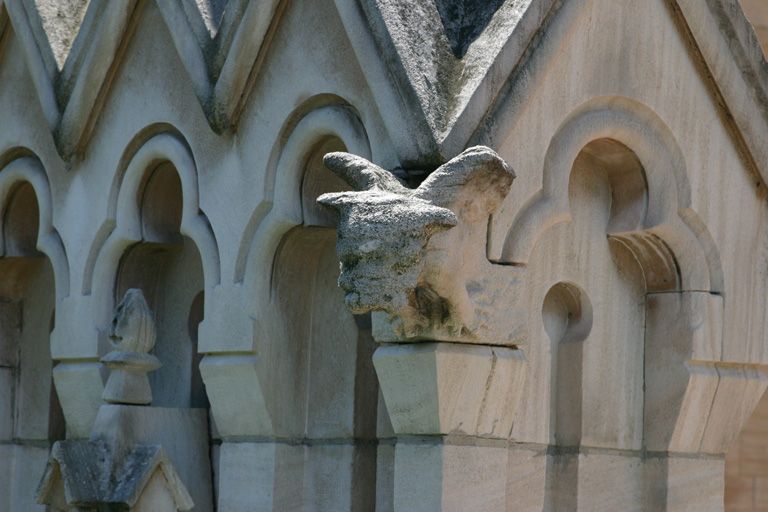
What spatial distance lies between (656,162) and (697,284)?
0.58m

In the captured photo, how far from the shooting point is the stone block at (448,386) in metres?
9.06

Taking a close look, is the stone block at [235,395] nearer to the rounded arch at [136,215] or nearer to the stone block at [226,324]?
the stone block at [226,324]

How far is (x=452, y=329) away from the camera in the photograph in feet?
29.8

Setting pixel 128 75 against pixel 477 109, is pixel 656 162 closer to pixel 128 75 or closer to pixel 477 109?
pixel 477 109

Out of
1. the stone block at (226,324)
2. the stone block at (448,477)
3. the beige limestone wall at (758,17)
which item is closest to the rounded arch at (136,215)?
the stone block at (226,324)

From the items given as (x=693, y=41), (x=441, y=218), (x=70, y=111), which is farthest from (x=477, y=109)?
(x=70, y=111)

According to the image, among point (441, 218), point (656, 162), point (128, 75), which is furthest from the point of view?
point (128, 75)

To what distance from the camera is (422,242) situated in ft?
28.6

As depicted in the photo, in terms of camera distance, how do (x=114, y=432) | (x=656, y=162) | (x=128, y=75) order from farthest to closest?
(x=128, y=75) → (x=114, y=432) → (x=656, y=162)

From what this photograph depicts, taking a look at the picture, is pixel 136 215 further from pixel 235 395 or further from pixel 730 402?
pixel 730 402

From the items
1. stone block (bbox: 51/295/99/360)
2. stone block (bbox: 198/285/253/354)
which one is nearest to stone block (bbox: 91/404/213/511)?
stone block (bbox: 198/285/253/354)

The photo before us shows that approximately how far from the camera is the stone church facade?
914 centimetres

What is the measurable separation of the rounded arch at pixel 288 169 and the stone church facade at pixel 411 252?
0.01m

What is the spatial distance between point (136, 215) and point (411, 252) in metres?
2.91
